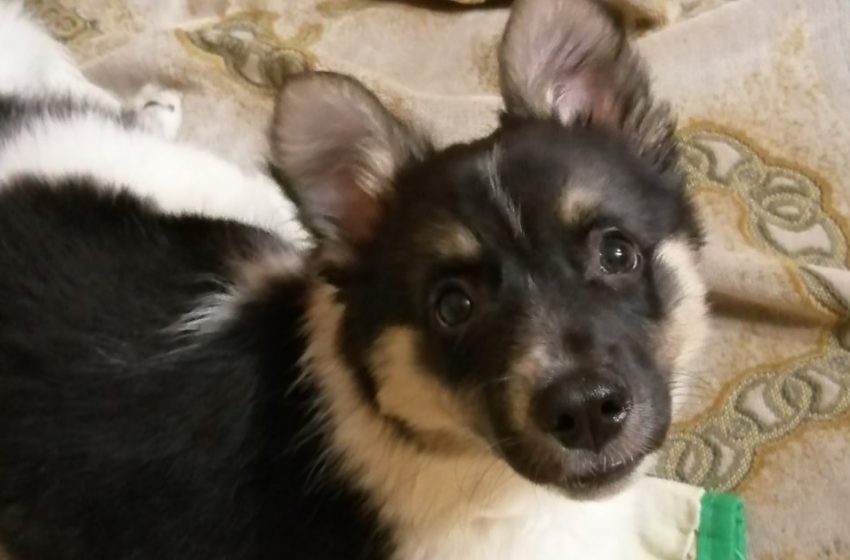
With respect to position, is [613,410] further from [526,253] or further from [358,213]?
[358,213]

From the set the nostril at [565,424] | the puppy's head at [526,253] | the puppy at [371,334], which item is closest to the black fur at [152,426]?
the puppy at [371,334]

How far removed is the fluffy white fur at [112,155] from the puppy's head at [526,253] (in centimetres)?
33

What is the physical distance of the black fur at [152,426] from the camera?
190cm

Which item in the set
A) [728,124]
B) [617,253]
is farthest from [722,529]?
[728,124]

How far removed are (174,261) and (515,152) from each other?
2.49 feet

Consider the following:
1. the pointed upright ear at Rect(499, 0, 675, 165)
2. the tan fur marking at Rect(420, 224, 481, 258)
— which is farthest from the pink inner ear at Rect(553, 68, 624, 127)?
the tan fur marking at Rect(420, 224, 481, 258)

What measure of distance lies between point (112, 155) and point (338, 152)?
0.79 metres

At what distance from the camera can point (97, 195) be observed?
2121 millimetres

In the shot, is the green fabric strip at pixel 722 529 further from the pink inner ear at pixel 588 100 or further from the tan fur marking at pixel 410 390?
the pink inner ear at pixel 588 100

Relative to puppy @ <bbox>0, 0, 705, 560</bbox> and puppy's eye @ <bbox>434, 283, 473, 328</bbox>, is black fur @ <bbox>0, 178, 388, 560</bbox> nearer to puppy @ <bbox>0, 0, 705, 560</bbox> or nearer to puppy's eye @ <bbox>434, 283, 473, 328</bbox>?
puppy @ <bbox>0, 0, 705, 560</bbox>

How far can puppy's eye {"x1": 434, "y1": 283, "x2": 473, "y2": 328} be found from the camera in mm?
1650

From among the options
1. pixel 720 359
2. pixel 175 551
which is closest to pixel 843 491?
pixel 720 359

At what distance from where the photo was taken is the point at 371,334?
1738 mm

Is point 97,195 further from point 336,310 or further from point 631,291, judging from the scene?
point 631,291
